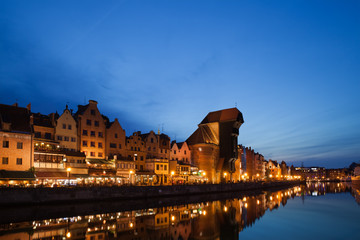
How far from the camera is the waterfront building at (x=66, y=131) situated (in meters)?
61.3

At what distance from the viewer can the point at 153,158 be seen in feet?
254

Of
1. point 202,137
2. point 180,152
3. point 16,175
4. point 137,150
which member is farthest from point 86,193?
point 202,137

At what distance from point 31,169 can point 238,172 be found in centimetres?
8269

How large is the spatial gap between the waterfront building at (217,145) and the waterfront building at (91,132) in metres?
35.8

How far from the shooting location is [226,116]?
10850cm

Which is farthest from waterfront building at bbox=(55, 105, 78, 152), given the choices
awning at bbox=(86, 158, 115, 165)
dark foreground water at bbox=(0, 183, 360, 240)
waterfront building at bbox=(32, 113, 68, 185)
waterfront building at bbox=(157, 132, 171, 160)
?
waterfront building at bbox=(157, 132, 171, 160)

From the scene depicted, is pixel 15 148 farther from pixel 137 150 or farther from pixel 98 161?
pixel 137 150

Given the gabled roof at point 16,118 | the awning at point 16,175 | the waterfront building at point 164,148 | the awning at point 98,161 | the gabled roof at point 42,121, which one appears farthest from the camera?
the waterfront building at point 164,148

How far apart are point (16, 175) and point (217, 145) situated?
67.6 metres

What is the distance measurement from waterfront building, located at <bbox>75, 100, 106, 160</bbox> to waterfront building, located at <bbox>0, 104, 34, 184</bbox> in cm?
1311

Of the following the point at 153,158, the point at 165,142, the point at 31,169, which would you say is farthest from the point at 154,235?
the point at 165,142

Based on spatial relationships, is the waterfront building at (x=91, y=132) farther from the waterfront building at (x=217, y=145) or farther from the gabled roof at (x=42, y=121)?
the waterfront building at (x=217, y=145)

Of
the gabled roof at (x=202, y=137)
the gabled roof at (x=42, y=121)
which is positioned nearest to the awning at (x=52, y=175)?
the gabled roof at (x=42, y=121)

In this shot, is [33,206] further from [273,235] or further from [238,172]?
[238,172]
